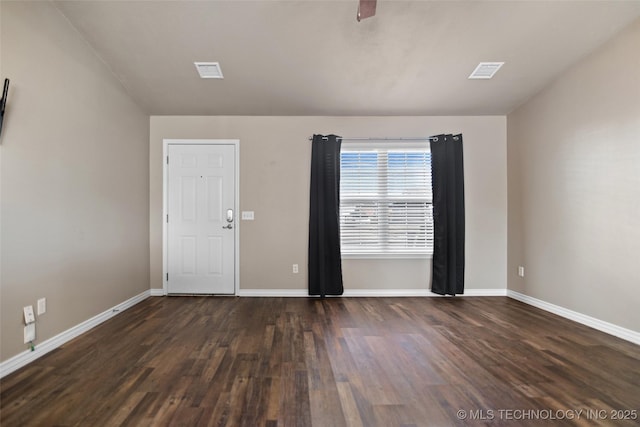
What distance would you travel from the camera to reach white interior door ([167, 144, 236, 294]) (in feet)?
12.8

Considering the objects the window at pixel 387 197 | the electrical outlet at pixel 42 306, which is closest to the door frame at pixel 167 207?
the window at pixel 387 197

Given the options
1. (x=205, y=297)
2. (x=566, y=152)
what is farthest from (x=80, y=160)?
(x=566, y=152)

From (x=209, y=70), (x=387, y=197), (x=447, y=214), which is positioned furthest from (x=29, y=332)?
(x=447, y=214)

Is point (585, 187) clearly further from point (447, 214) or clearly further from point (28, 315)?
point (28, 315)

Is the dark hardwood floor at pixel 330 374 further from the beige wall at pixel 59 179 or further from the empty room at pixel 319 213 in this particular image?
the beige wall at pixel 59 179

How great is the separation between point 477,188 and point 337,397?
133 inches

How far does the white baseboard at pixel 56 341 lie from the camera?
1.96 m

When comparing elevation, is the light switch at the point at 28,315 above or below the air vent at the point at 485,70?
below

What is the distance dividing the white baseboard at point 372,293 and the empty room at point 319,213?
0.03 metres

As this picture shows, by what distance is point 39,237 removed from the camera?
2.23 metres

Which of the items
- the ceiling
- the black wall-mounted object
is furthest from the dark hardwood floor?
the ceiling

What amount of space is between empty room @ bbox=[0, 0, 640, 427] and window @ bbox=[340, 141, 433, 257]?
0.03 m

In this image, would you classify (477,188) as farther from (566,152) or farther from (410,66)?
(410,66)

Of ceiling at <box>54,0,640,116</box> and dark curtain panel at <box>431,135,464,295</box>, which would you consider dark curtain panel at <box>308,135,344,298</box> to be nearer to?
ceiling at <box>54,0,640,116</box>
